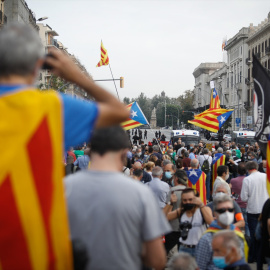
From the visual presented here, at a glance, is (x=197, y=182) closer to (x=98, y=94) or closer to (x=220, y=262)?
(x=220, y=262)

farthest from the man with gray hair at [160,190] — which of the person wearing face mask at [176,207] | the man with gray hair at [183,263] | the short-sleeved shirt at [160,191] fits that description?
the man with gray hair at [183,263]

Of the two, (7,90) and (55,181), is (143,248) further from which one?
(7,90)

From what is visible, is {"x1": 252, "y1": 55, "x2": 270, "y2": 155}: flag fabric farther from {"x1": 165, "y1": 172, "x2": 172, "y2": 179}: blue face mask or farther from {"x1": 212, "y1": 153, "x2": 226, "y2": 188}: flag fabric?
{"x1": 212, "y1": 153, "x2": 226, "y2": 188}: flag fabric

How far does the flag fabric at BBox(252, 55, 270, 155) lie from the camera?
6.94 m

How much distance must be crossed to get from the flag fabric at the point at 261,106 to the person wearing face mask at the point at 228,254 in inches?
109

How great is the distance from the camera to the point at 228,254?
4348 mm

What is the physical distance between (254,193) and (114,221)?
21.8ft

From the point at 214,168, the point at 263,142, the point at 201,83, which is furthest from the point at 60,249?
the point at 201,83

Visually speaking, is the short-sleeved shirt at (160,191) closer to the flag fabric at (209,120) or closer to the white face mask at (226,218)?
the white face mask at (226,218)

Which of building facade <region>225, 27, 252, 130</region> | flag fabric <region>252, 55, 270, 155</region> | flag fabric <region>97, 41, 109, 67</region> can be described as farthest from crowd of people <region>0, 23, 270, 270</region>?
building facade <region>225, 27, 252, 130</region>

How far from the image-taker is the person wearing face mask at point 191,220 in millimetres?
6285

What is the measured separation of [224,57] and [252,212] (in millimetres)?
137601

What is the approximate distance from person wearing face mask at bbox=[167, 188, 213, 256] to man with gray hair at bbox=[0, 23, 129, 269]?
4109mm

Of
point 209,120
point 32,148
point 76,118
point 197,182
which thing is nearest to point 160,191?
point 197,182
